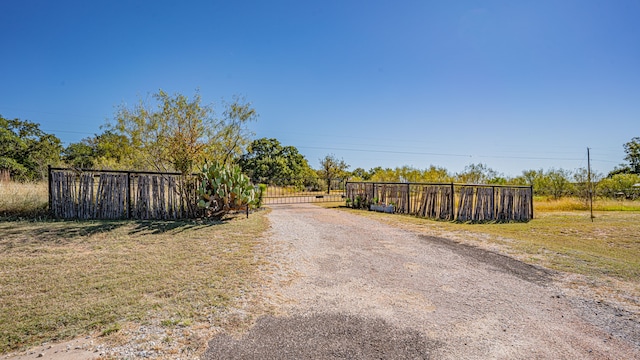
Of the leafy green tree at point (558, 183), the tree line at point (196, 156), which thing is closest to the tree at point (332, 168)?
the tree line at point (196, 156)

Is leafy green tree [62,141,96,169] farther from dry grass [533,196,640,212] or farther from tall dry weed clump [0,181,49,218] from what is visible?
dry grass [533,196,640,212]

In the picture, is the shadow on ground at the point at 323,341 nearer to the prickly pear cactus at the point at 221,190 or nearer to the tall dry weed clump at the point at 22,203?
the prickly pear cactus at the point at 221,190

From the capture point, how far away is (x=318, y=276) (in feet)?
16.7

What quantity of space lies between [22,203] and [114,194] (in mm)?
2810

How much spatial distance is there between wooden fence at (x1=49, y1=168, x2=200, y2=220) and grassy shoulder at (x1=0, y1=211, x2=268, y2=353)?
4.15 feet

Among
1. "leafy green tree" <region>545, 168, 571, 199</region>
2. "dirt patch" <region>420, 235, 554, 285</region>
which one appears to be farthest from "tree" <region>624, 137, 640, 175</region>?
"dirt patch" <region>420, 235, 554, 285</region>

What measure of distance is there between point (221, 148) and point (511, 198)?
42.8 ft

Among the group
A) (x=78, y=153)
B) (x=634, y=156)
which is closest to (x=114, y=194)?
(x=78, y=153)

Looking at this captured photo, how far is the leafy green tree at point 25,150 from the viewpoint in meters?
21.0

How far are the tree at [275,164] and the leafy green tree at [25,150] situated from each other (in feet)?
56.8

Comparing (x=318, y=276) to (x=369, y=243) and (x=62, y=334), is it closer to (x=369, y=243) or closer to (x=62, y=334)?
(x=369, y=243)

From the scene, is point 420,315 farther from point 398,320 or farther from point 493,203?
point 493,203

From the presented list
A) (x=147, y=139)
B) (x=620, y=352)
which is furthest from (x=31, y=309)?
(x=147, y=139)

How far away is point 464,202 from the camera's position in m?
13.2
